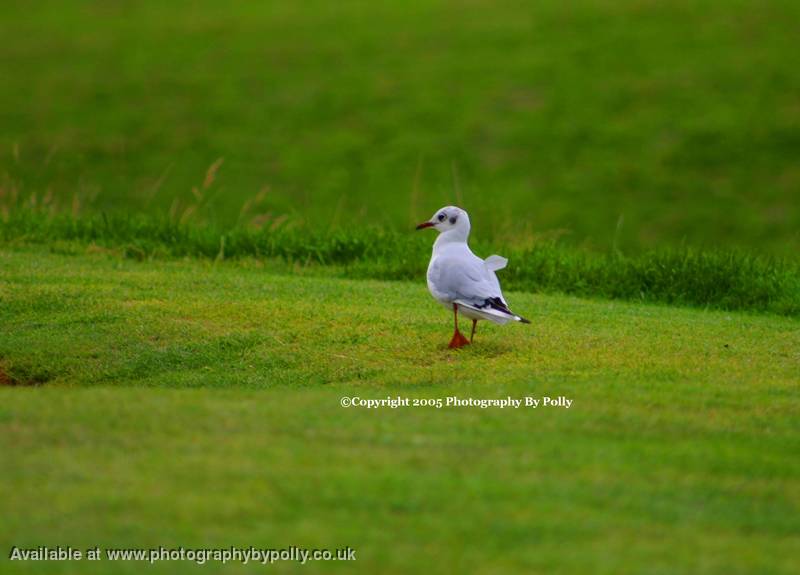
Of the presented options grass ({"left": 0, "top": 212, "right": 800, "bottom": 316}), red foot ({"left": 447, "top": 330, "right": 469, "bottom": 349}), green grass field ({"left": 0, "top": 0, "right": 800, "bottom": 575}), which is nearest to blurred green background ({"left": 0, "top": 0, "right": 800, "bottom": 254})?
green grass field ({"left": 0, "top": 0, "right": 800, "bottom": 575})

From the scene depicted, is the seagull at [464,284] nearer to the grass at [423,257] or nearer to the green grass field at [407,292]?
the green grass field at [407,292]

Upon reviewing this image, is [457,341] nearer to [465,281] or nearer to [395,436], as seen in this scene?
[465,281]

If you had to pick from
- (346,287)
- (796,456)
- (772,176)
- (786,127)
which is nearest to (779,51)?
(786,127)

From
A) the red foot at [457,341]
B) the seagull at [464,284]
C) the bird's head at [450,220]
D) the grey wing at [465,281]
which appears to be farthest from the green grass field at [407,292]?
the bird's head at [450,220]

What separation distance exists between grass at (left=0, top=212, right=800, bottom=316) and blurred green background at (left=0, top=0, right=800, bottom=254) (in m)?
1.77

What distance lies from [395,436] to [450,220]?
2736 millimetres

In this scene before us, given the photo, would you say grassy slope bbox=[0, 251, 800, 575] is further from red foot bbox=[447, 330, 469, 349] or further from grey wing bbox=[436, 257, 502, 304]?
grey wing bbox=[436, 257, 502, 304]

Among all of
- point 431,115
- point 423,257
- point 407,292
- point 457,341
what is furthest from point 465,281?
point 431,115

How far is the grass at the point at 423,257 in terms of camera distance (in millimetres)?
9859

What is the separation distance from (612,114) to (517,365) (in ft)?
42.7

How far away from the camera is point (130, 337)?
7.58 m

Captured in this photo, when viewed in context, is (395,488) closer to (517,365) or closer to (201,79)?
(517,365)

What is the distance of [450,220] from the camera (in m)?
7.67

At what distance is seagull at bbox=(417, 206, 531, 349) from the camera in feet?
23.0
